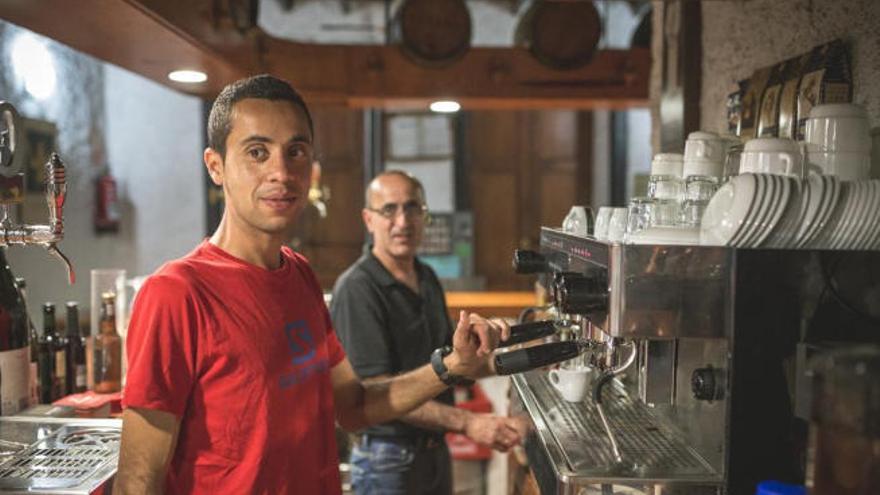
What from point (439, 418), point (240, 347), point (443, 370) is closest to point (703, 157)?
point (443, 370)

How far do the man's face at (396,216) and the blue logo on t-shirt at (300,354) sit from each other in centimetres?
90

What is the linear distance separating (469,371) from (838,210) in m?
0.77

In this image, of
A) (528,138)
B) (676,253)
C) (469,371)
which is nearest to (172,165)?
(528,138)

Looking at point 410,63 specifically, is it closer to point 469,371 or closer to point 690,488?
point 469,371

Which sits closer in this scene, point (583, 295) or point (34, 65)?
point (583, 295)

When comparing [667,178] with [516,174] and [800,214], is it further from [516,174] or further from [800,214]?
[516,174]

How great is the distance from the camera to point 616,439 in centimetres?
134

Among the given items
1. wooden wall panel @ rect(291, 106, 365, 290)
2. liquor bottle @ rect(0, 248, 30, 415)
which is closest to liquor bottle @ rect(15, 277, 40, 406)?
liquor bottle @ rect(0, 248, 30, 415)

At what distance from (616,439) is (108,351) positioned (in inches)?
57.1

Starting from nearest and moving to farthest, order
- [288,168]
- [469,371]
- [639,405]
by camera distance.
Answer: [288,168], [469,371], [639,405]

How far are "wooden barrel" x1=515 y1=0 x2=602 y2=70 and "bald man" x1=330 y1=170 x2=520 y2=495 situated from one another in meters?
1.07

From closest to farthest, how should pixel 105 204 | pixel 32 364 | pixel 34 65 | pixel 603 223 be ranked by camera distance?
pixel 603 223
pixel 32 364
pixel 34 65
pixel 105 204

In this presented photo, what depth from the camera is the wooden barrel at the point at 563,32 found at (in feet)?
9.39

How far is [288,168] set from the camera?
123 centimetres
